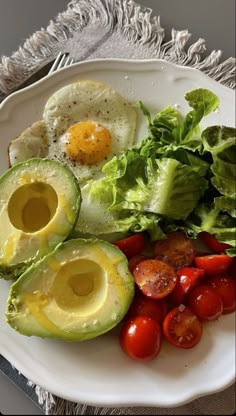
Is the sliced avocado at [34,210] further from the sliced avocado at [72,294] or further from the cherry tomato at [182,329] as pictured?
the cherry tomato at [182,329]

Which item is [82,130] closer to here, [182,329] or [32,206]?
[32,206]

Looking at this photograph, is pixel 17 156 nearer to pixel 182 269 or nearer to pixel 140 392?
pixel 182 269

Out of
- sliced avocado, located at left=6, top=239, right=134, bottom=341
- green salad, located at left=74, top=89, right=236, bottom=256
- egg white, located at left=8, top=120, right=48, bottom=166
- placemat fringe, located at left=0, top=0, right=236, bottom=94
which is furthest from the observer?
placemat fringe, located at left=0, top=0, right=236, bottom=94

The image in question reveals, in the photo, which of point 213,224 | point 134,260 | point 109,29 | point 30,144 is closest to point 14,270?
point 134,260

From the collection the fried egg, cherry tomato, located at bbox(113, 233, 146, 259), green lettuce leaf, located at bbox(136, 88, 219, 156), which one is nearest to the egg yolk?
the fried egg

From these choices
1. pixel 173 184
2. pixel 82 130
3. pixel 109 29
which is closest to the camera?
pixel 173 184

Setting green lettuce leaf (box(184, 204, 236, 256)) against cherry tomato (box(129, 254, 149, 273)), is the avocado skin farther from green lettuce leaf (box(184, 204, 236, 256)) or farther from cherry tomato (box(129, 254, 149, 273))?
green lettuce leaf (box(184, 204, 236, 256))
